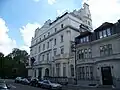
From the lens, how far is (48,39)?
4662 centimetres

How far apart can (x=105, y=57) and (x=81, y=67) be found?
624 cm

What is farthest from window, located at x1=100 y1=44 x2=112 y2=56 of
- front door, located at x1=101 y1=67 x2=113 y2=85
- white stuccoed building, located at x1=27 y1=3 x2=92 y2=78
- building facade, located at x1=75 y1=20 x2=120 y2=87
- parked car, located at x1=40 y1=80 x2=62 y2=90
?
parked car, located at x1=40 y1=80 x2=62 y2=90

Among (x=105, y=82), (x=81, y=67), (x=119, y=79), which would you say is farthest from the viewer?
(x=81, y=67)

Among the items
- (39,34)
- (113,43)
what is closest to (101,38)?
(113,43)

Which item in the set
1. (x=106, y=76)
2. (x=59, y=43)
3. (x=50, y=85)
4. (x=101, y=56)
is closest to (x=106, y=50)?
(x=101, y=56)

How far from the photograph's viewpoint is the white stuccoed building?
3597 cm

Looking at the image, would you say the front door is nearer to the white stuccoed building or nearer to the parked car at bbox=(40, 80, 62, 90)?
the parked car at bbox=(40, 80, 62, 90)

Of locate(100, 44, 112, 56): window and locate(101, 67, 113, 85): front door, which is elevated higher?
locate(100, 44, 112, 56): window

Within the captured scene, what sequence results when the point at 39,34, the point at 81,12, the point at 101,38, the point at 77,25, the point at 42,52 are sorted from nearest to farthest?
the point at 101,38 < the point at 77,25 < the point at 81,12 < the point at 42,52 < the point at 39,34

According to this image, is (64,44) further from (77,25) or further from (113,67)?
(113,67)

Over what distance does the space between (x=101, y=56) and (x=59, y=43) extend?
49.6 feet

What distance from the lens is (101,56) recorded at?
27703 mm

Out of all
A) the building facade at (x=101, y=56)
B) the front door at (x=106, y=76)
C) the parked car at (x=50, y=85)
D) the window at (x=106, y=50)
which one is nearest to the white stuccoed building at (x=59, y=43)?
the building facade at (x=101, y=56)

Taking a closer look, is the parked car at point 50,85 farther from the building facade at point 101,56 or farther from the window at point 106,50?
the window at point 106,50
